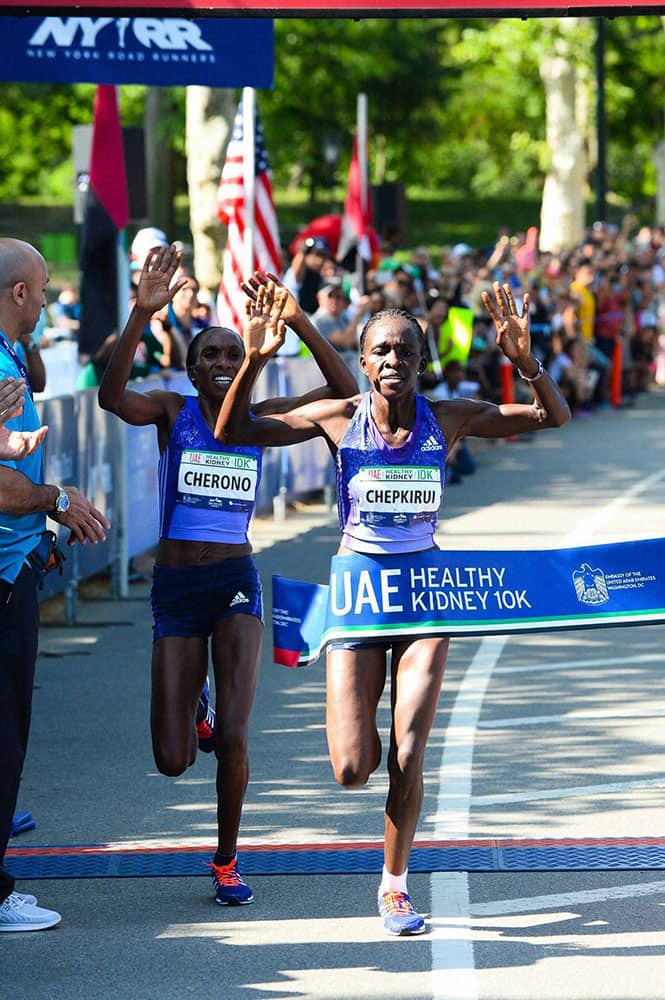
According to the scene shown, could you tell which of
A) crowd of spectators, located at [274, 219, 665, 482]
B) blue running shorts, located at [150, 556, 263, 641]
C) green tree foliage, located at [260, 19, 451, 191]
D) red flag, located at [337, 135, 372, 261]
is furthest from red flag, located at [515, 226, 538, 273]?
blue running shorts, located at [150, 556, 263, 641]

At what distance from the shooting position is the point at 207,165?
22.8 m

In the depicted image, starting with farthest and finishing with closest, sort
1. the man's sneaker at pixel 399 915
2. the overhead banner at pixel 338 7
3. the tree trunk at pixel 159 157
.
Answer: the tree trunk at pixel 159 157 < the overhead banner at pixel 338 7 < the man's sneaker at pixel 399 915

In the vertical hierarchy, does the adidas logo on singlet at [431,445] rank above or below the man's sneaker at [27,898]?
above

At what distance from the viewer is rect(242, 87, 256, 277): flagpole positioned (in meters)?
15.7

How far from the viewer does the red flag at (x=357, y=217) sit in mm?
20844

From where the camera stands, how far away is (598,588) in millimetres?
6992

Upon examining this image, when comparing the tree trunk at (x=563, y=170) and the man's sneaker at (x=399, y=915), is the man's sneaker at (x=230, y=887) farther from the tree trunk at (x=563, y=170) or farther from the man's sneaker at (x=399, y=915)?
the tree trunk at (x=563, y=170)

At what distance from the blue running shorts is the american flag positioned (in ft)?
28.3

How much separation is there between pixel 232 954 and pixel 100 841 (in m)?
1.55

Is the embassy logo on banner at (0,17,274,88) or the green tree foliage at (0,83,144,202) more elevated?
the green tree foliage at (0,83,144,202)

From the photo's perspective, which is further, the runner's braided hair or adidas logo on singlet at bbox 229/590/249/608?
adidas logo on singlet at bbox 229/590/249/608

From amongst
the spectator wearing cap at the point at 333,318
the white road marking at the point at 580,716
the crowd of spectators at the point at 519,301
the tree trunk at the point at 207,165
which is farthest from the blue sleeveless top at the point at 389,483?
the tree trunk at the point at 207,165

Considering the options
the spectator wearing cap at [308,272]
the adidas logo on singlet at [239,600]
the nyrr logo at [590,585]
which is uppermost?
the spectator wearing cap at [308,272]

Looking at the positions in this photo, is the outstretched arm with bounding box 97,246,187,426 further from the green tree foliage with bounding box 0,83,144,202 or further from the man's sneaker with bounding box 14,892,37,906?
the green tree foliage with bounding box 0,83,144,202
